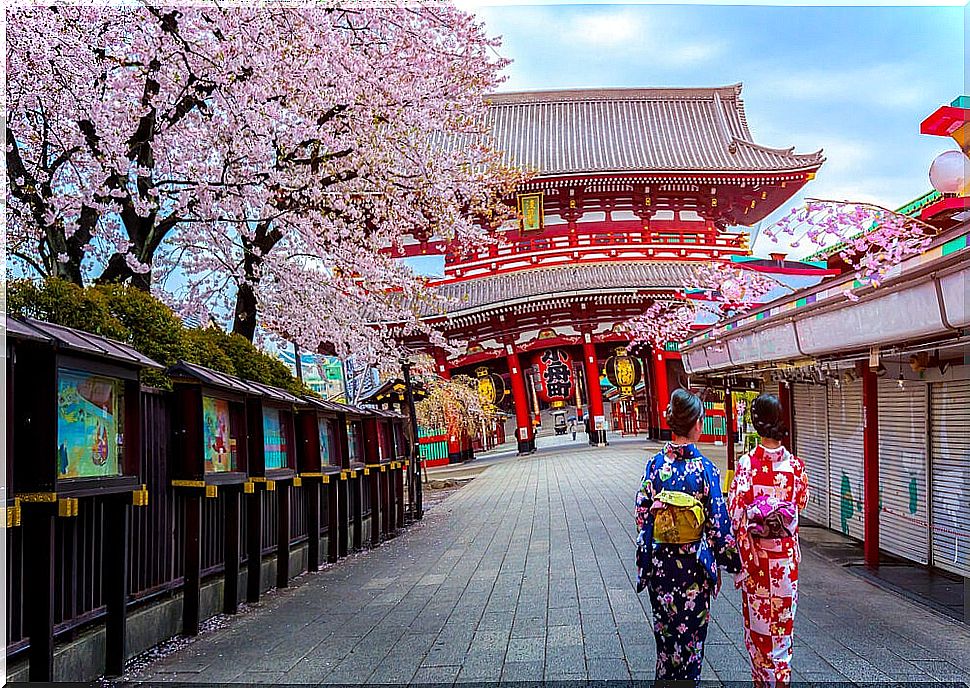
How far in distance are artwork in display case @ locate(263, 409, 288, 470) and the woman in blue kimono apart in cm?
417

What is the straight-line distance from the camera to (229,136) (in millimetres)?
10078

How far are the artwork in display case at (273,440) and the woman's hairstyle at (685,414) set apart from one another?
416 centimetres

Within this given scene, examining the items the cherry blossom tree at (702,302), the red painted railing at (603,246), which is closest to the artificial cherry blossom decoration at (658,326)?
the cherry blossom tree at (702,302)

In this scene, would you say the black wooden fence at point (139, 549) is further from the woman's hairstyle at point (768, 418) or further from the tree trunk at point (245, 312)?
the tree trunk at point (245, 312)

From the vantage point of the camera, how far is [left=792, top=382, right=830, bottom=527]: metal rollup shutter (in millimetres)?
11430

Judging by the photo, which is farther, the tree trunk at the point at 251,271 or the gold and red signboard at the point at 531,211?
the gold and red signboard at the point at 531,211

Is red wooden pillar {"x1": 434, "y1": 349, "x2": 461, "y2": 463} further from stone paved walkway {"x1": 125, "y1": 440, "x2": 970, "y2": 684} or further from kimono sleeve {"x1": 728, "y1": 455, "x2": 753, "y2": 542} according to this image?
kimono sleeve {"x1": 728, "y1": 455, "x2": 753, "y2": 542}

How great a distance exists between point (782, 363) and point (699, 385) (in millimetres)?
4970

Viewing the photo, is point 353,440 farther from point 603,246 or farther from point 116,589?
point 603,246

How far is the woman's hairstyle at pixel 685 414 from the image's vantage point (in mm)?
4723

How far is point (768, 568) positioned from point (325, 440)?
6.31 meters

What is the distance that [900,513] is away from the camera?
919 centimetres

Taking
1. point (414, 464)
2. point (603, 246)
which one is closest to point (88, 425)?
point (414, 464)

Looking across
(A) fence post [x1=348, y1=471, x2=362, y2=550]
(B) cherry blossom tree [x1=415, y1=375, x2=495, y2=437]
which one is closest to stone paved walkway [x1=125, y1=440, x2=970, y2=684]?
(A) fence post [x1=348, y1=471, x2=362, y2=550]
